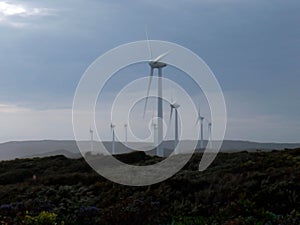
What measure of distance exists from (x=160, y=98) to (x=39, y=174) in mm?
10047

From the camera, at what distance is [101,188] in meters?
18.5

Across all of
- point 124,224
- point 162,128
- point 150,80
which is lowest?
point 124,224

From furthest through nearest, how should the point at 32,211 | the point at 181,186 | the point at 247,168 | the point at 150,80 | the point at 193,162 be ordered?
the point at 150,80 < the point at 193,162 < the point at 247,168 < the point at 181,186 < the point at 32,211

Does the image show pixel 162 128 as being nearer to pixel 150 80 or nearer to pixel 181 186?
pixel 150 80

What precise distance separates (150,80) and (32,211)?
19.3 meters

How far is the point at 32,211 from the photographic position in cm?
1445

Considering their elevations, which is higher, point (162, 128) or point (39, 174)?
point (162, 128)

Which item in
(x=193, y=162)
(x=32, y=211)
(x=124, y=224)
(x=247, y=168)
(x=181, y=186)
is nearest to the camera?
(x=124, y=224)

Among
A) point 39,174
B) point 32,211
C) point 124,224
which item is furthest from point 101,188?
point 39,174

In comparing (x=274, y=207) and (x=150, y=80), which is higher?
(x=150, y=80)

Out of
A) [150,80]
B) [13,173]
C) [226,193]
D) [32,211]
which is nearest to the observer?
[32,211]

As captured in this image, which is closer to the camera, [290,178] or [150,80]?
[290,178]

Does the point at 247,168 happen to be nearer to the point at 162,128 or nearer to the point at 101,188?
the point at 101,188

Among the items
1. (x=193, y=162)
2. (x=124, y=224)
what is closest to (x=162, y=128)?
(x=193, y=162)
